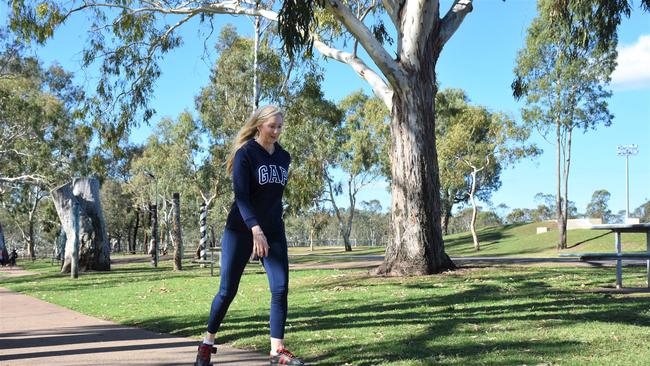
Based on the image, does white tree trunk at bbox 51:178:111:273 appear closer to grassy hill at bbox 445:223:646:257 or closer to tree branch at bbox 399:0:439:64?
tree branch at bbox 399:0:439:64

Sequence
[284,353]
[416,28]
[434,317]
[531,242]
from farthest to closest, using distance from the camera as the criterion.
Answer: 1. [531,242]
2. [416,28]
3. [434,317]
4. [284,353]

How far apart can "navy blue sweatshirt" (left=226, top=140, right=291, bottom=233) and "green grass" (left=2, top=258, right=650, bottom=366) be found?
41.5 inches

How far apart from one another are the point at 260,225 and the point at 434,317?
2629 mm

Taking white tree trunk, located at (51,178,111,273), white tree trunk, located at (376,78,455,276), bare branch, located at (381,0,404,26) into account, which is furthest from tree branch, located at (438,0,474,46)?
white tree trunk, located at (51,178,111,273)

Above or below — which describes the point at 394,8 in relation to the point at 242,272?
above

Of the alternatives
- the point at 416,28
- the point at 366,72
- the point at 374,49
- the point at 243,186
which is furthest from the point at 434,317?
the point at 366,72

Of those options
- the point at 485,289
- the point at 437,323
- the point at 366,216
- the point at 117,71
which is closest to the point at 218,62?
the point at 117,71

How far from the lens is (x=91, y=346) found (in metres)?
5.36

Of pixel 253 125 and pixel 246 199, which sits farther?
pixel 253 125

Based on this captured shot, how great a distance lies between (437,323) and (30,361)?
3332 mm

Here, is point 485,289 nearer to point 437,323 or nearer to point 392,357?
point 437,323

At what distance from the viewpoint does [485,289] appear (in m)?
8.37

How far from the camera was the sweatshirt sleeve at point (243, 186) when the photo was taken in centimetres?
404

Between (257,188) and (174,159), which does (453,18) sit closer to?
(257,188)
